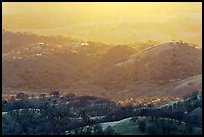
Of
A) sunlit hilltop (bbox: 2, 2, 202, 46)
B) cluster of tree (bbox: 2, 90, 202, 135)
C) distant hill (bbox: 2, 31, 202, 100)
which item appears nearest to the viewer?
cluster of tree (bbox: 2, 90, 202, 135)

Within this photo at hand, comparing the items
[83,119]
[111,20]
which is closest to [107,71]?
[83,119]

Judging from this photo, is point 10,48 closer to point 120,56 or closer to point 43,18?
point 120,56

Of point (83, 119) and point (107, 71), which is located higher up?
point (107, 71)

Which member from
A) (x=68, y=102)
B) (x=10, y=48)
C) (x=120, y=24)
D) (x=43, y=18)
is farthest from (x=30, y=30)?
(x=68, y=102)

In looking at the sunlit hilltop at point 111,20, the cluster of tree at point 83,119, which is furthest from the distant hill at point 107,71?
the sunlit hilltop at point 111,20

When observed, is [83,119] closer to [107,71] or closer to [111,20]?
[107,71]

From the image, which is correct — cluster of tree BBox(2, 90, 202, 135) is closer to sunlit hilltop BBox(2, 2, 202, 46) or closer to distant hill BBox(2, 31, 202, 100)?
distant hill BBox(2, 31, 202, 100)

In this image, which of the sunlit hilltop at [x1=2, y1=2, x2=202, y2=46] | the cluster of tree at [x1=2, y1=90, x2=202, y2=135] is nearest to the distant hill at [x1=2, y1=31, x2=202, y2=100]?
the cluster of tree at [x1=2, y1=90, x2=202, y2=135]

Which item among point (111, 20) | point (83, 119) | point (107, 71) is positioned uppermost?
point (111, 20)

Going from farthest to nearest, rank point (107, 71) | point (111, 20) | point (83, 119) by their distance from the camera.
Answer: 1. point (111, 20)
2. point (107, 71)
3. point (83, 119)
